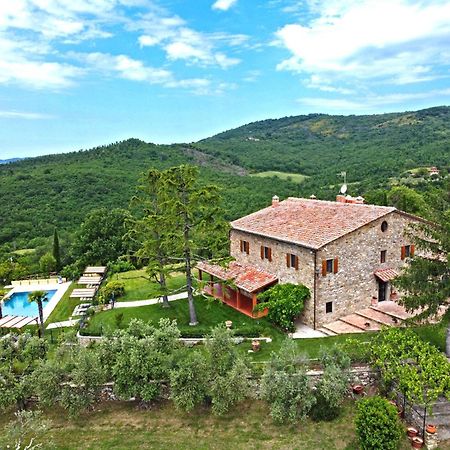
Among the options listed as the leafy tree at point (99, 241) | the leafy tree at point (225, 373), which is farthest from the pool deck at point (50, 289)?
the leafy tree at point (225, 373)

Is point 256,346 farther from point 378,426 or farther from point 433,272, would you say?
point 433,272

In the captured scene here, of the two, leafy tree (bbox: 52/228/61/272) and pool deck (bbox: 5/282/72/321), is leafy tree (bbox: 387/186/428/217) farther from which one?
leafy tree (bbox: 52/228/61/272)

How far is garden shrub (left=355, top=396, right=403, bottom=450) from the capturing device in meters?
14.6

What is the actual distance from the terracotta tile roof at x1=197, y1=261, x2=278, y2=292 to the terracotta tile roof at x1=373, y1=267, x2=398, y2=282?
6.05 m

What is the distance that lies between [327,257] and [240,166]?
90289 millimetres

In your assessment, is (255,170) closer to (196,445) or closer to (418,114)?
(418,114)

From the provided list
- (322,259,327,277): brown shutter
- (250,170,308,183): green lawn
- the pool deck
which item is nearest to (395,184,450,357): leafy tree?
(322,259,327,277): brown shutter

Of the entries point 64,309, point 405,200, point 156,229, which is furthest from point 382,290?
point 64,309

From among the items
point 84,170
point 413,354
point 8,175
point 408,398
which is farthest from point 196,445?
point 8,175

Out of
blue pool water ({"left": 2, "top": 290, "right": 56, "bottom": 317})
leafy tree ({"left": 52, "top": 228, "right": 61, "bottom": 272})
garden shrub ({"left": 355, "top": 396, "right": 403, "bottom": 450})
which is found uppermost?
leafy tree ({"left": 52, "top": 228, "right": 61, "bottom": 272})

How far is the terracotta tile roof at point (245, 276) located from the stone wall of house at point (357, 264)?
3.73 m

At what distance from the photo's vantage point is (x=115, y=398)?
775 inches

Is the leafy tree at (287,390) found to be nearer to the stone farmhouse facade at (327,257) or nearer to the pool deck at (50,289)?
the stone farmhouse facade at (327,257)

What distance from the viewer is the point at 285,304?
23.2 meters
